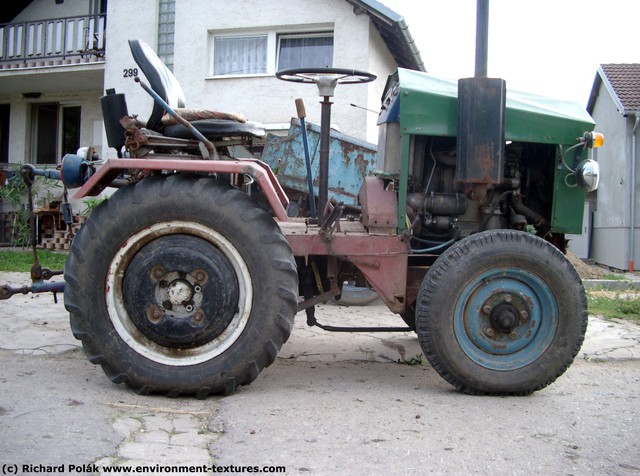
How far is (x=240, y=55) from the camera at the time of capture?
12.8 meters

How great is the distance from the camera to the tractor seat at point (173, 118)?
3.78 m

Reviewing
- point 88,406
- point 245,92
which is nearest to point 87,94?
point 245,92

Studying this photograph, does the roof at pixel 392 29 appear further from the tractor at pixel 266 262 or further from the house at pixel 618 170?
the tractor at pixel 266 262

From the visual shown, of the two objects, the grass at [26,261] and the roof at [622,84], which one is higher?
the roof at [622,84]

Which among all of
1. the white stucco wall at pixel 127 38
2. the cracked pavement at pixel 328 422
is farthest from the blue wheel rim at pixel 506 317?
the white stucco wall at pixel 127 38

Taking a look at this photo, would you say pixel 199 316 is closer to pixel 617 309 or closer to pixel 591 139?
pixel 591 139

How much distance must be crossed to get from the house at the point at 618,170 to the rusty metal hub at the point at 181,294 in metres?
13.6

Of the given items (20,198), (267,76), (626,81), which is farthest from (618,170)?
(20,198)

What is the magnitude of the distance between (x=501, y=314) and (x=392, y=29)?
31.0ft

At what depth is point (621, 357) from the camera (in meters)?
4.90

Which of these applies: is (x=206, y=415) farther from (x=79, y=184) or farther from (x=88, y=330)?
(x=79, y=184)

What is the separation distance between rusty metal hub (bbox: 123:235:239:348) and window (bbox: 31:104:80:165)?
13.6m

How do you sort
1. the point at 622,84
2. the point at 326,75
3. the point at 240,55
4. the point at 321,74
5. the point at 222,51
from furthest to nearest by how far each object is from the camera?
the point at 622,84 → the point at 222,51 → the point at 240,55 → the point at 321,74 → the point at 326,75

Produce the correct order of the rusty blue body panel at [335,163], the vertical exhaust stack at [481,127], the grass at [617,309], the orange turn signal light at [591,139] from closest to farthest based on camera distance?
the vertical exhaust stack at [481,127], the orange turn signal light at [591,139], the grass at [617,309], the rusty blue body panel at [335,163]
